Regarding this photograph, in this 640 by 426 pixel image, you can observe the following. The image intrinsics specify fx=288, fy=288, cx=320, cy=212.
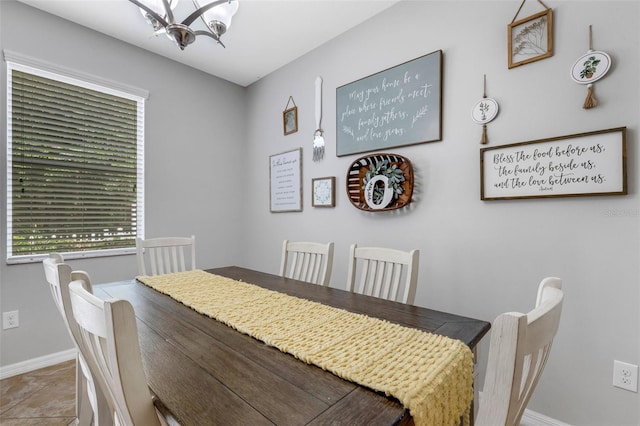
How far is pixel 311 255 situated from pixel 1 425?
191cm

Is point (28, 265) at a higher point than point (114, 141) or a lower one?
lower

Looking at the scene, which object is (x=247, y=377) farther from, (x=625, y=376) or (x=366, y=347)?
(x=625, y=376)

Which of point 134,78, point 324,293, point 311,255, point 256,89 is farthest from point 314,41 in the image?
point 324,293

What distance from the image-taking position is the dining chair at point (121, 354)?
1.74 feet

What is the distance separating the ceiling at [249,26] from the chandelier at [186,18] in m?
0.76

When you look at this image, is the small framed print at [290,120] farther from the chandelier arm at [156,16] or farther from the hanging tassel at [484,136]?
the hanging tassel at [484,136]

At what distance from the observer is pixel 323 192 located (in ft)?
8.21

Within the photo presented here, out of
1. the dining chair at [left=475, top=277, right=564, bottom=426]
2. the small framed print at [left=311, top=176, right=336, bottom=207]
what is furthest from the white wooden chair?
the dining chair at [left=475, top=277, right=564, bottom=426]

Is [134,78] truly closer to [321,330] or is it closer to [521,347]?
[321,330]

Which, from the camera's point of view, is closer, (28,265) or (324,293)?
(324,293)

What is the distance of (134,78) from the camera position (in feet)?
8.36

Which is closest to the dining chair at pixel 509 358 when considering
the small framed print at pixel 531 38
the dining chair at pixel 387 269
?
the dining chair at pixel 387 269

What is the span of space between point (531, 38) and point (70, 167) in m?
3.17

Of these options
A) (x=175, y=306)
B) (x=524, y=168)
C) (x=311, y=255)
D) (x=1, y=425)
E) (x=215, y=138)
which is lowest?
(x=1, y=425)
